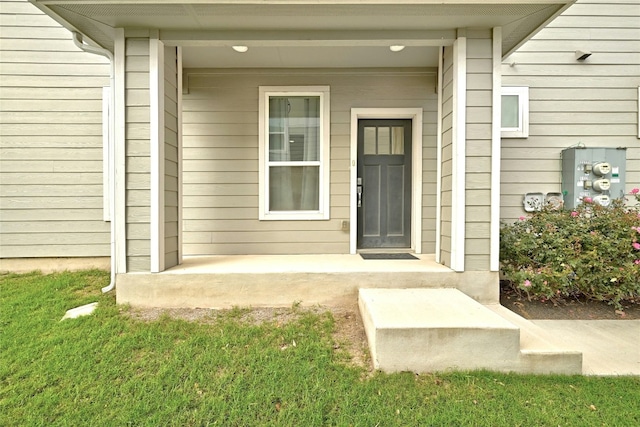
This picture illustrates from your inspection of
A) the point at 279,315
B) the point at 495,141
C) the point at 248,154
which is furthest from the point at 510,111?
the point at 279,315

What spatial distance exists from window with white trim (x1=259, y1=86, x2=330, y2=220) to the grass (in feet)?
6.42

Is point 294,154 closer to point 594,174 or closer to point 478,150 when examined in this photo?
point 478,150

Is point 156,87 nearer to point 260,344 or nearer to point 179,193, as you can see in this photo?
point 179,193

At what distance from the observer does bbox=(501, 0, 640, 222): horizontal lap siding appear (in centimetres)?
421

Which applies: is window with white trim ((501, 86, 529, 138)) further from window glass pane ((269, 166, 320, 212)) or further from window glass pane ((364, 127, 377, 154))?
window glass pane ((269, 166, 320, 212))

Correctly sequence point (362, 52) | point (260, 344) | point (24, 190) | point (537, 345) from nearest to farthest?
point (537, 345)
point (260, 344)
point (362, 52)
point (24, 190)

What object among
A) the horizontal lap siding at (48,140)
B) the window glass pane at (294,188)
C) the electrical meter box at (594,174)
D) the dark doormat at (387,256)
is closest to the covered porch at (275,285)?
the dark doormat at (387,256)

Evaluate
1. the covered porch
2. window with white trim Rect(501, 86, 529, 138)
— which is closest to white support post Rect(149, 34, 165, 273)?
the covered porch

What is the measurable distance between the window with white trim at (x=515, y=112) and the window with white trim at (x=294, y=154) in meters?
2.22

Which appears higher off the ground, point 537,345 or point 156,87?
point 156,87

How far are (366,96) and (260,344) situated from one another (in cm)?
320

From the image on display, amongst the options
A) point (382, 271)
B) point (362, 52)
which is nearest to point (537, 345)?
point (382, 271)

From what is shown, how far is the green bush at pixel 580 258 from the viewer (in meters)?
3.08

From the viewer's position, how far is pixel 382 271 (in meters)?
3.14
